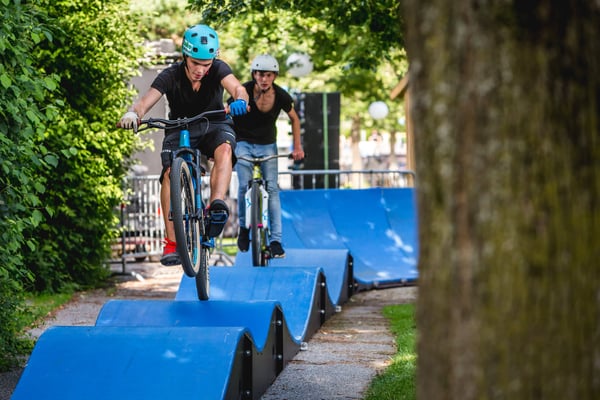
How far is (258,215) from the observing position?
9.30 m

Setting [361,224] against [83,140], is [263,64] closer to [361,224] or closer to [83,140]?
[83,140]

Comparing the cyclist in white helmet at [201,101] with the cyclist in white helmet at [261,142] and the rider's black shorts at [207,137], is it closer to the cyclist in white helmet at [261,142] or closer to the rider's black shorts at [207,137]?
the rider's black shorts at [207,137]

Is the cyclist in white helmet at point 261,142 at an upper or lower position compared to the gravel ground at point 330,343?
upper

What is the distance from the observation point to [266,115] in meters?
9.54

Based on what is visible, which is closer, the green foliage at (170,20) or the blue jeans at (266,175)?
the blue jeans at (266,175)

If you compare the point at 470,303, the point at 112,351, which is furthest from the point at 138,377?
the point at 470,303

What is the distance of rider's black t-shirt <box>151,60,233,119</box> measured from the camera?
23.5ft

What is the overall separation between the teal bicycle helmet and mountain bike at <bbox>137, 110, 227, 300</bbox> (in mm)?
434

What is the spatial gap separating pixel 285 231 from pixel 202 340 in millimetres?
8118

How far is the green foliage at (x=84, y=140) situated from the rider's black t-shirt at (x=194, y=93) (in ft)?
13.8

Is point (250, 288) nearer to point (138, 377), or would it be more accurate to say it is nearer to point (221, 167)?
point (221, 167)

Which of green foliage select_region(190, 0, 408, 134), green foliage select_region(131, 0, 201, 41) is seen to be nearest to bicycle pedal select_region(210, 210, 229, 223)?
green foliage select_region(190, 0, 408, 134)

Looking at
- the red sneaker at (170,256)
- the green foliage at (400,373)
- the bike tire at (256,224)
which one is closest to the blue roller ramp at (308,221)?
the bike tire at (256,224)

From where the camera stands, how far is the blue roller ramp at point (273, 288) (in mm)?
7995
